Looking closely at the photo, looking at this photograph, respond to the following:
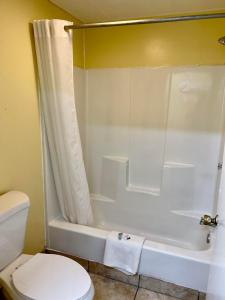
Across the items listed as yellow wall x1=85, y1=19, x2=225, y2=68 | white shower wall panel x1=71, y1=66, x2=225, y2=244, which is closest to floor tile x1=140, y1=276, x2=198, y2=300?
white shower wall panel x1=71, y1=66, x2=225, y2=244

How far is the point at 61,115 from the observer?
1730 mm

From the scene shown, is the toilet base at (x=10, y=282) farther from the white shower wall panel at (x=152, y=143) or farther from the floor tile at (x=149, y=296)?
the white shower wall panel at (x=152, y=143)

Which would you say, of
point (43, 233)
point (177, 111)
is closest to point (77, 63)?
point (177, 111)

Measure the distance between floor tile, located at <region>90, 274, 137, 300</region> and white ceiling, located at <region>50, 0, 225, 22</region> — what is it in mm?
2175

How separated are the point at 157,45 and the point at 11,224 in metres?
1.90

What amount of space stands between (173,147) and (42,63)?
1373 millimetres

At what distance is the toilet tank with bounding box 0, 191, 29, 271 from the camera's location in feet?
4.45

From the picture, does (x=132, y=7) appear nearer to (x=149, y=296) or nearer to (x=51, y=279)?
(x=51, y=279)

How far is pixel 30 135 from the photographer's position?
5.73 ft

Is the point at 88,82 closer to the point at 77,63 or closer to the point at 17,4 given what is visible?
the point at 77,63

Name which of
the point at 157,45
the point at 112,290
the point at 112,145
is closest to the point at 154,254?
the point at 112,290

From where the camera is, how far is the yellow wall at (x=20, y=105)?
1.48 metres

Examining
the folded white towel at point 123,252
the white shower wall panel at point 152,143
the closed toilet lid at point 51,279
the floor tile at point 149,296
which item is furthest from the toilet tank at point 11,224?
the white shower wall panel at point 152,143

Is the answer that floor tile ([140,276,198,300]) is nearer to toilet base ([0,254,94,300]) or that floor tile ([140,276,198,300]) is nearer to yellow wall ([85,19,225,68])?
toilet base ([0,254,94,300])
